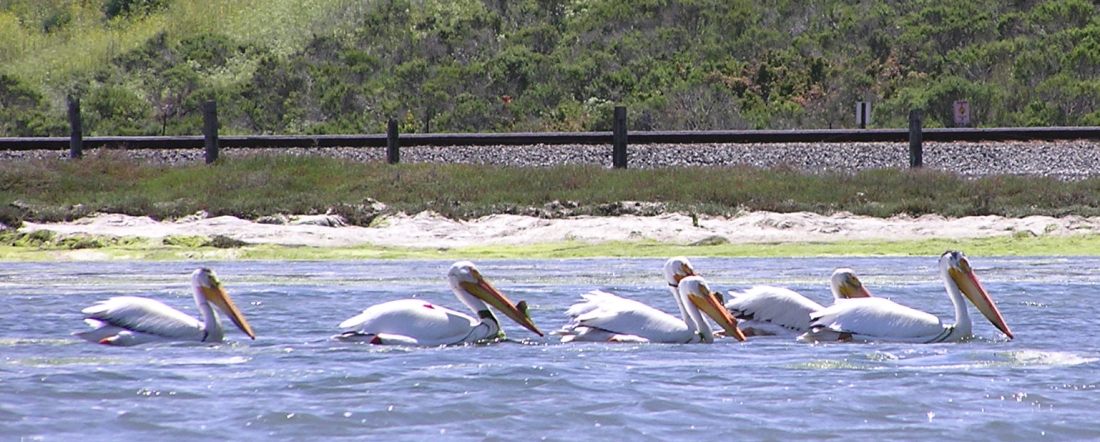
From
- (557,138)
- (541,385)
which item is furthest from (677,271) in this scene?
(557,138)

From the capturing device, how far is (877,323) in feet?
31.6

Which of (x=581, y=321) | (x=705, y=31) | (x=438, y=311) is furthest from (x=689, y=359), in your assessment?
(x=705, y=31)

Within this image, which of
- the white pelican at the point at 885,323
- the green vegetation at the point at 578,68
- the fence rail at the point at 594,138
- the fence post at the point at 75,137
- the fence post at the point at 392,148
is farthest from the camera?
the green vegetation at the point at 578,68

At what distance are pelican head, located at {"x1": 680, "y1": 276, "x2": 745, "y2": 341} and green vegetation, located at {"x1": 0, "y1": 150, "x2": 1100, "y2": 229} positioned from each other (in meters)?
8.17

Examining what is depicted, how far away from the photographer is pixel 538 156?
21.5 meters

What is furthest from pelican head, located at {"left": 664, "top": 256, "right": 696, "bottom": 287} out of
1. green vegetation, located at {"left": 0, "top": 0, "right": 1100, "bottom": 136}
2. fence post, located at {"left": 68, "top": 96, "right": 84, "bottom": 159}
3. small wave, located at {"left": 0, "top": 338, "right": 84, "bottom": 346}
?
green vegetation, located at {"left": 0, "top": 0, "right": 1100, "bottom": 136}

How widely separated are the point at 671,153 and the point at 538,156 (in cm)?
166

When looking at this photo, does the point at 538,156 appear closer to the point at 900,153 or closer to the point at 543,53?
the point at 900,153

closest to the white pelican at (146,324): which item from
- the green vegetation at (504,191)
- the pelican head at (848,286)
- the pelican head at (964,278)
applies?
the pelican head at (848,286)

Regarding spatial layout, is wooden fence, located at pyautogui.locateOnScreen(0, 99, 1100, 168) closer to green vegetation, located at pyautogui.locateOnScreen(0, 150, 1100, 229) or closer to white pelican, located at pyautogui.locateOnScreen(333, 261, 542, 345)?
green vegetation, located at pyautogui.locateOnScreen(0, 150, 1100, 229)

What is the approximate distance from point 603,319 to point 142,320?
8.39ft

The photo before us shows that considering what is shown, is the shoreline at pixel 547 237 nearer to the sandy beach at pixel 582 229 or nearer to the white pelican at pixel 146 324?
the sandy beach at pixel 582 229

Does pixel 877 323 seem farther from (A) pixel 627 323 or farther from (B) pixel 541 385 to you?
(B) pixel 541 385

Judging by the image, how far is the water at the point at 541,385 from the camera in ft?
22.8
